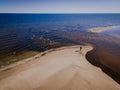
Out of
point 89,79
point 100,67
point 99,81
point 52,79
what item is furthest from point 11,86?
point 100,67

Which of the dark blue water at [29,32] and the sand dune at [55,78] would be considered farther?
the dark blue water at [29,32]

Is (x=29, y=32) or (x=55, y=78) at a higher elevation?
(x=55, y=78)

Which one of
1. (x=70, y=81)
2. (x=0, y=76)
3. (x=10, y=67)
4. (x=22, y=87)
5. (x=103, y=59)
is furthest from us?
(x=103, y=59)

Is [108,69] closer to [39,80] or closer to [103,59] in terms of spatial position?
[103,59]

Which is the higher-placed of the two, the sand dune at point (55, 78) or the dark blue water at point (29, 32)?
the sand dune at point (55, 78)

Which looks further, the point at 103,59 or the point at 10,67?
the point at 103,59

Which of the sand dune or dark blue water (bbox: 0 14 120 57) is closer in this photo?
the sand dune

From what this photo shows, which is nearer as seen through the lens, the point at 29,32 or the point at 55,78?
the point at 55,78

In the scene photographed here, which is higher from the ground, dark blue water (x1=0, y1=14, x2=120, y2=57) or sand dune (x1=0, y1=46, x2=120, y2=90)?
sand dune (x1=0, y1=46, x2=120, y2=90)
